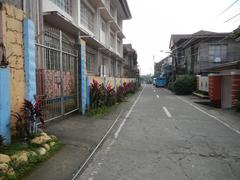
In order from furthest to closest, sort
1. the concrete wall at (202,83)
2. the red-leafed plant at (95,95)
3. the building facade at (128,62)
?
the building facade at (128,62) → the concrete wall at (202,83) → the red-leafed plant at (95,95)

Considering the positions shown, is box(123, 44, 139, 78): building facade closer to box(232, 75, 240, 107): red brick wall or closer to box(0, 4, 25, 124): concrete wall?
box(232, 75, 240, 107): red brick wall

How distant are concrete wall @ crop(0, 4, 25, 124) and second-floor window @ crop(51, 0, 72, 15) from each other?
814cm

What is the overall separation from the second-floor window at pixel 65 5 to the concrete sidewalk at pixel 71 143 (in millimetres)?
6830

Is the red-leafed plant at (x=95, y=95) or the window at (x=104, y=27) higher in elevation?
the window at (x=104, y=27)

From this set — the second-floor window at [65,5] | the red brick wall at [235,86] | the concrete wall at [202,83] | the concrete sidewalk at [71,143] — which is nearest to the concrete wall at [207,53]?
the concrete wall at [202,83]

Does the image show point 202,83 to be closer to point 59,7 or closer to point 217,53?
point 217,53

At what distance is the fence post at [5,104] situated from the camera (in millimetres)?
5242

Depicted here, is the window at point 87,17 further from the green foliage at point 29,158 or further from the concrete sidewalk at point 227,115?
the green foliage at point 29,158

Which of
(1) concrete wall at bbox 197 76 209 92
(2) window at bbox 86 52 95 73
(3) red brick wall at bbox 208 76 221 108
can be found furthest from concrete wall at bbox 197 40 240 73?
(2) window at bbox 86 52 95 73

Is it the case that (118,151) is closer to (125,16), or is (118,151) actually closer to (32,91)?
(32,91)

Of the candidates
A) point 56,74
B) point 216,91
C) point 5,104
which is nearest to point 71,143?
point 5,104

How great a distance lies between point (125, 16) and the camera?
3791cm

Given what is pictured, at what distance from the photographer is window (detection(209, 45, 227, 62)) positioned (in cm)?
3525

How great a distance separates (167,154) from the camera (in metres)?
6.03
